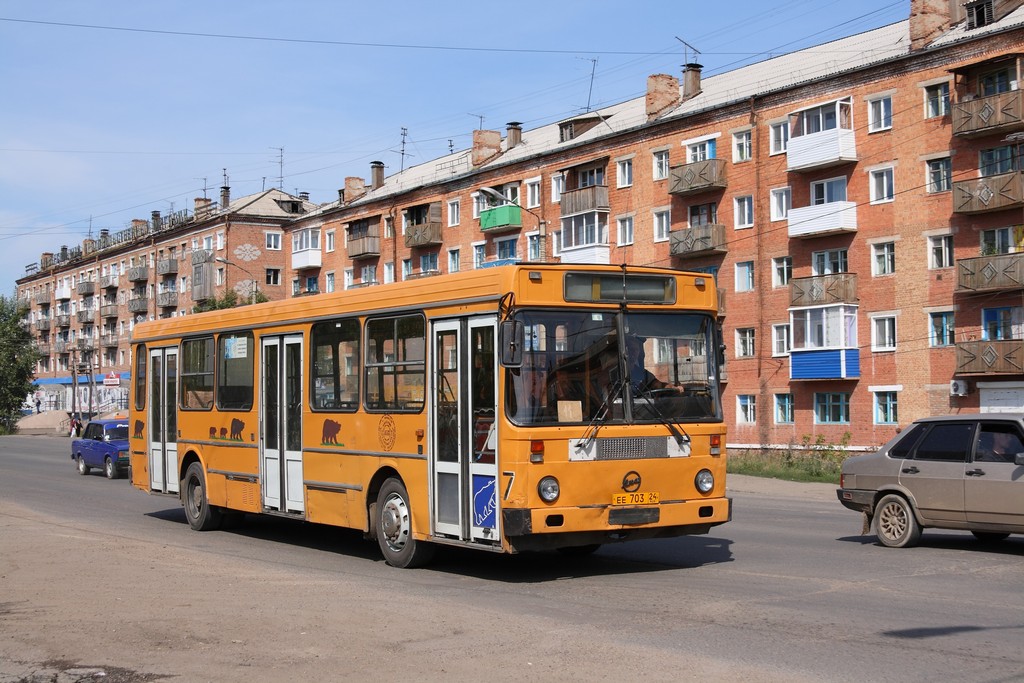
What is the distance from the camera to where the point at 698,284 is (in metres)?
12.1

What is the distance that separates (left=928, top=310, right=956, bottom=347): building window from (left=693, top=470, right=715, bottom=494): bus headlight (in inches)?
1344

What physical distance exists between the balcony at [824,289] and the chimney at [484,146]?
86.5ft

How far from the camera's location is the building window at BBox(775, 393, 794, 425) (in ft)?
162

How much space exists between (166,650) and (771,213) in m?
44.7

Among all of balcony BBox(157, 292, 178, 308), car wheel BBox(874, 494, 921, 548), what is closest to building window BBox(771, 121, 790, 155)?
car wheel BBox(874, 494, 921, 548)

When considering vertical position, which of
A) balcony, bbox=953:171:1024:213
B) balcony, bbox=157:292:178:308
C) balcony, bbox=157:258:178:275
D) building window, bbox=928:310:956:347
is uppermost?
balcony, bbox=157:258:178:275

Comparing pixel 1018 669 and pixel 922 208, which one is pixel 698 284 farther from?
pixel 922 208

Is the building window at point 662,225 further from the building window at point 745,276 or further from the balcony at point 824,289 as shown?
the balcony at point 824,289

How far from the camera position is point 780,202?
50000 mm

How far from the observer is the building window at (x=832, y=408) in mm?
46688

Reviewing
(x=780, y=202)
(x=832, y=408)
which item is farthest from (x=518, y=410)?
(x=780, y=202)

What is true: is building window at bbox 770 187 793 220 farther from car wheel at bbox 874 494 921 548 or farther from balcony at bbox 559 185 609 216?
car wheel at bbox 874 494 921 548

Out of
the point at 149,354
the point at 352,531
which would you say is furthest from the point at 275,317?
the point at 149,354

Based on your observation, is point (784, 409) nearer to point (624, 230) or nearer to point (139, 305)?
point (624, 230)
